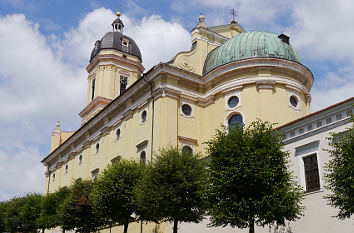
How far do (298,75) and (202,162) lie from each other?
557 inches

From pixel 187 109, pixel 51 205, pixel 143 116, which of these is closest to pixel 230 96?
pixel 187 109

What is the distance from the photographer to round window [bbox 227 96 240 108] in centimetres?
3344

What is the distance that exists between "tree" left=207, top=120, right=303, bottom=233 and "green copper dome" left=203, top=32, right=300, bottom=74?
1490 centimetres

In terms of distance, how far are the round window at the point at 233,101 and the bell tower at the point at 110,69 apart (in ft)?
70.6

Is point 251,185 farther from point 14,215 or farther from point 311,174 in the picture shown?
point 14,215

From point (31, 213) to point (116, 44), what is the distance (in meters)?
23.3

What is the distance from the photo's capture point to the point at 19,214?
1816 inches

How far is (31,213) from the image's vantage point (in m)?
43.4

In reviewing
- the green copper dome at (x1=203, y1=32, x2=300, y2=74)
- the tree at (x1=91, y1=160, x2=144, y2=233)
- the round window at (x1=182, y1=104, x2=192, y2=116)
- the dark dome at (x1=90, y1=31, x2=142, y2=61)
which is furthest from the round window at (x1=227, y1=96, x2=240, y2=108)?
the dark dome at (x1=90, y1=31, x2=142, y2=61)

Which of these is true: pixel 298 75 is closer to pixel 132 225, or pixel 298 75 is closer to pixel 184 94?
pixel 184 94

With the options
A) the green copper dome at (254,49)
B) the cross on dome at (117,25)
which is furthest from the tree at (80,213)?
the cross on dome at (117,25)

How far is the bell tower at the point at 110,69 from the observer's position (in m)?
53.0

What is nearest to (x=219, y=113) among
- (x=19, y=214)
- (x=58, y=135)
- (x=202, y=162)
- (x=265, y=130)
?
(x=202, y=162)

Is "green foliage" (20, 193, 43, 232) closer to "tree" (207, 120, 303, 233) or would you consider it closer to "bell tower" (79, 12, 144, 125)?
"bell tower" (79, 12, 144, 125)
